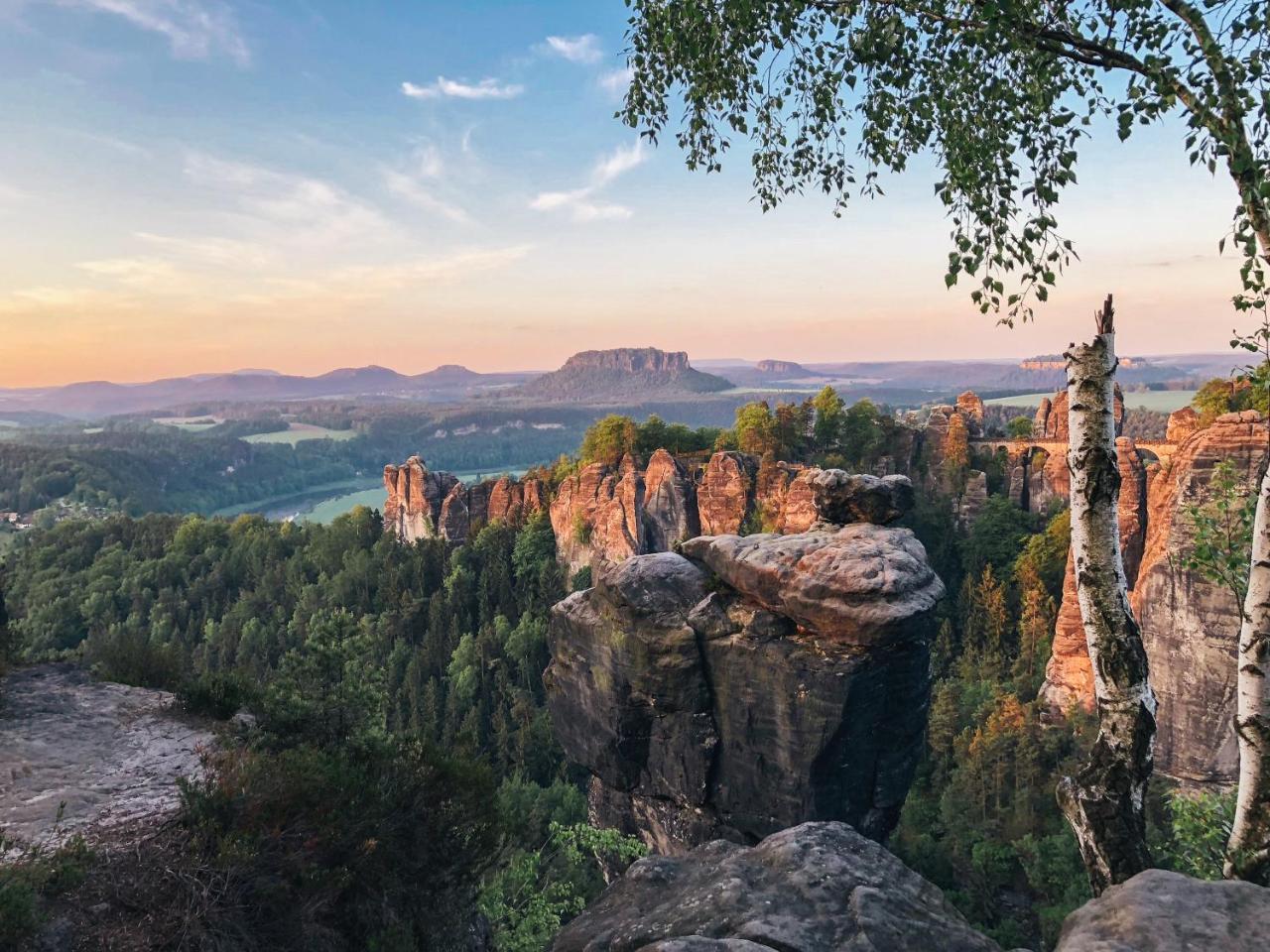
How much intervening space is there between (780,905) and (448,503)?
181 feet

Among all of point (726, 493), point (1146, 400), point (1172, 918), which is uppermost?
point (1146, 400)

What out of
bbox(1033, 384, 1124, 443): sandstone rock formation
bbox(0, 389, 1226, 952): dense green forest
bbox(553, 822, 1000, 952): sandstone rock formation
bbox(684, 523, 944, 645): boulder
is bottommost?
bbox(0, 389, 1226, 952): dense green forest

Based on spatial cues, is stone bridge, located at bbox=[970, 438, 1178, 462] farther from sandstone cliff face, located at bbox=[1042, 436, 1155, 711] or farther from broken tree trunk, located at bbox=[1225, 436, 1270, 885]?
broken tree trunk, located at bbox=[1225, 436, 1270, 885]

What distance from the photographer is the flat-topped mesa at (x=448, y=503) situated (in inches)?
2217

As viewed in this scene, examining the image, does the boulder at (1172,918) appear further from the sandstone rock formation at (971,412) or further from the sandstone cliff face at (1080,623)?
the sandstone rock formation at (971,412)

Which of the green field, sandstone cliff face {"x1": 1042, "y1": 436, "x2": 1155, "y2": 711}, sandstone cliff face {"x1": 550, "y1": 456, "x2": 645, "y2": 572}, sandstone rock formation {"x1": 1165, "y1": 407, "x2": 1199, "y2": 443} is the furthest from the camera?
the green field

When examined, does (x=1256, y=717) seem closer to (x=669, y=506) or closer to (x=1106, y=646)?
(x=1106, y=646)

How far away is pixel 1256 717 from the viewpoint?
5.35 meters

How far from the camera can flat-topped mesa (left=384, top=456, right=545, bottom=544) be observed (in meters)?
56.3

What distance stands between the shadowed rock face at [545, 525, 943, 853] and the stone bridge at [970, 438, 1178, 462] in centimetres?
3391

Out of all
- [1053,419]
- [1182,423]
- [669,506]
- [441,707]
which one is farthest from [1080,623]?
[441,707]

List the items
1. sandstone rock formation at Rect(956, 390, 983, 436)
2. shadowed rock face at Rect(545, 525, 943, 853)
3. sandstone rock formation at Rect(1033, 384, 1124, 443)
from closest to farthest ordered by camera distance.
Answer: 1. shadowed rock face at Rect(545, 525, 943, 853)
2. sandstone rock formation at Rect(1033, 384, 1124, 443)
3. sandstone rock formation at Rect(956, 390, 983, 436)

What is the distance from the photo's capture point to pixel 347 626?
502 inches

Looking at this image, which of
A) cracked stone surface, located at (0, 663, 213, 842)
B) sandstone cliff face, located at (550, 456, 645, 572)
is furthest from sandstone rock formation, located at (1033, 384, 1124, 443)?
cracked stone surface, located at (0, 663, 213, 842)
